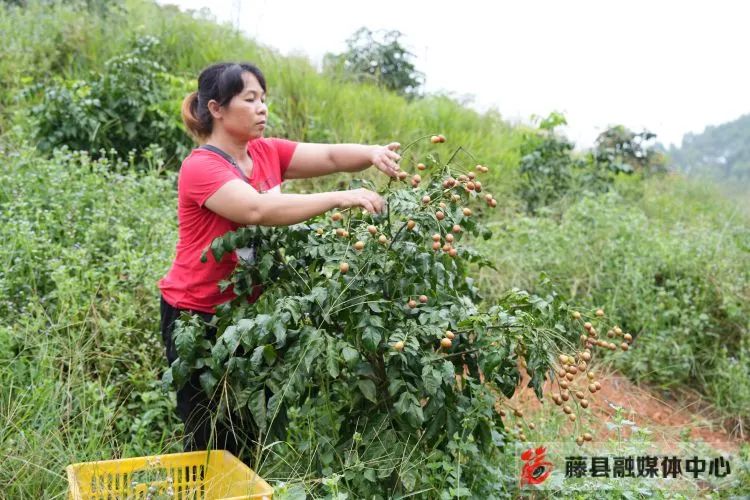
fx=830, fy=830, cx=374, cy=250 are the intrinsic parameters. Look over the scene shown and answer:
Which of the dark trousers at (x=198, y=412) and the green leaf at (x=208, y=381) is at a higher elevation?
the green leaf at (x=208, y=381)

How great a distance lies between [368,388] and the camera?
2660mm

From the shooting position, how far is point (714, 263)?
5555 millimetres

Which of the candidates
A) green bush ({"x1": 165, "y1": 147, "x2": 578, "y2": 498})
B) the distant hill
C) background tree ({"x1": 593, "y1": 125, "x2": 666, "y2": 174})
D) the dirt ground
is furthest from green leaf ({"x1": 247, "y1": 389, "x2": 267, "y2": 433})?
the distant hill

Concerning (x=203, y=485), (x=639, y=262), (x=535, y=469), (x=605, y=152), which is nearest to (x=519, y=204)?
(x=605, y=152)

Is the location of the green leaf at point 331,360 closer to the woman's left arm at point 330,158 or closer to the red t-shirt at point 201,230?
the red t-shirt at point 201,230

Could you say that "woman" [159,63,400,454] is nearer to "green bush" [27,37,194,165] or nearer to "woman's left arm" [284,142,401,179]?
"woman's left arm" [284,142,401,179]

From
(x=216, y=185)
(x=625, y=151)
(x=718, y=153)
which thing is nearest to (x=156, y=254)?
(x=216, y=185)

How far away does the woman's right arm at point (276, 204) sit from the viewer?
2.57 meters

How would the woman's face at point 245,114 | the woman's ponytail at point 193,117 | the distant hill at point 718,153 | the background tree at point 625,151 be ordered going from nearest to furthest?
the woman's face at point 245,114
the woman's ponytail at point 193,117
the background tree at point 625,151
the distant hill at point 718,153

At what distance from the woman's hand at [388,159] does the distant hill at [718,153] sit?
798cm

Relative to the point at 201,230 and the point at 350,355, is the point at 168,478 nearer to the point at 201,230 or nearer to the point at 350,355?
the point at 350,355

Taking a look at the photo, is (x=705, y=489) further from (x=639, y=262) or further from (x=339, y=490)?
(x=639, y=262)

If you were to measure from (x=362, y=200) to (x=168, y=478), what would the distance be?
105 cm

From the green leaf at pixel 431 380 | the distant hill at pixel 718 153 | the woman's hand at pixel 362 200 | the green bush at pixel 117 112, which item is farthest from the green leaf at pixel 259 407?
the distant hill at pixel 718 153
